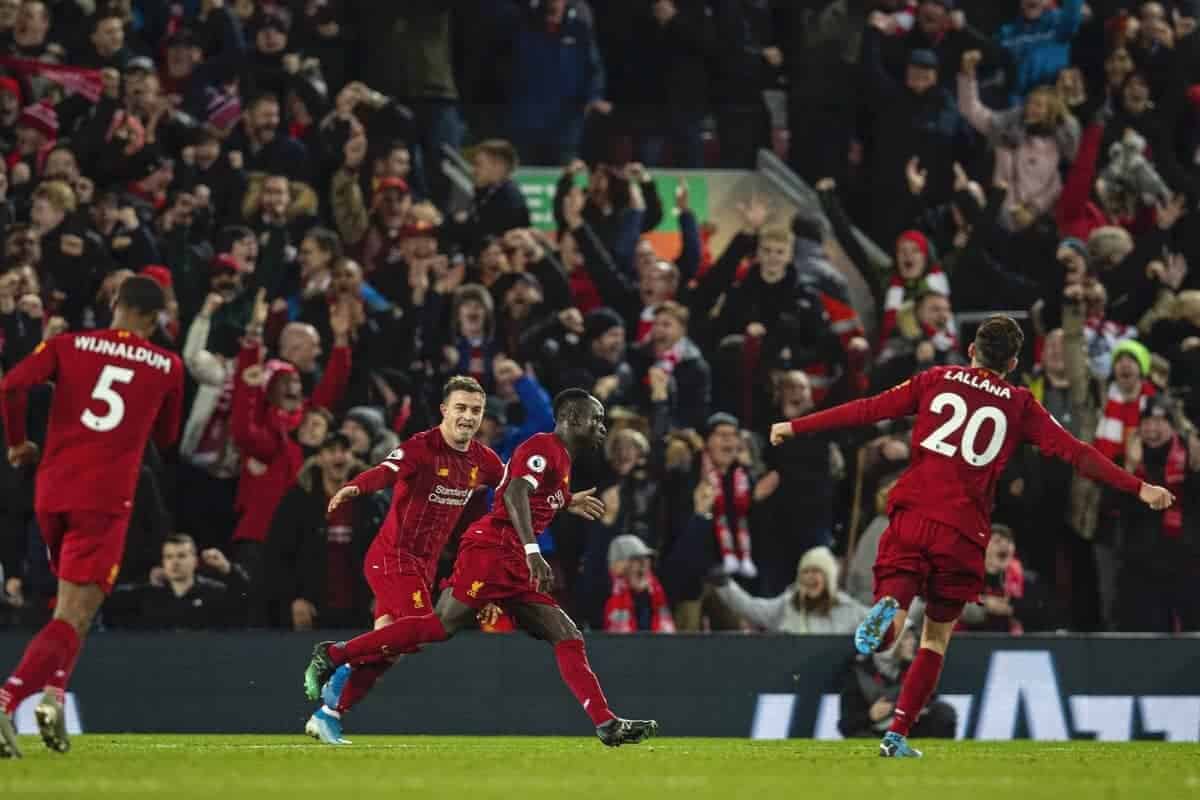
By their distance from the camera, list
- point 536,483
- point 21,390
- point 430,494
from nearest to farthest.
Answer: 1. point 21,390
2. point 536,483
3. point 430,494

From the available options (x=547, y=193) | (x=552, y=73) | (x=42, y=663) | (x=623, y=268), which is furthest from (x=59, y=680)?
(x=552, y=73)

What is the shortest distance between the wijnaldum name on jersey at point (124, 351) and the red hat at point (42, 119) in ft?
24.3

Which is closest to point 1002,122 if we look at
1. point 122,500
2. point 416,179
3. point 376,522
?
point 416,179

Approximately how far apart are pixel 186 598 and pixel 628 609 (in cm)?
303

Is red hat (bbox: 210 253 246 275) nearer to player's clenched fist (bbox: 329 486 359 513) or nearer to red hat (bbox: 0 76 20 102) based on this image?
red hat (bbox: 0 76 20 102)

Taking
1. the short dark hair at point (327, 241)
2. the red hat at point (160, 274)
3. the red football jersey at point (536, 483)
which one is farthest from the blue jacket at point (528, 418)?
the red football jersey at point (536, 483)

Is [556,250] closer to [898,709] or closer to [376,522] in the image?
[376,522]

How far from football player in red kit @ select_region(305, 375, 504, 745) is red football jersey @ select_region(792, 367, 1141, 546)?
208 centimetres

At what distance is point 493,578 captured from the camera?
38.2ft

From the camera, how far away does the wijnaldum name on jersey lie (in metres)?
10.2

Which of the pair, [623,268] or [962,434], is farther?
[623,268]

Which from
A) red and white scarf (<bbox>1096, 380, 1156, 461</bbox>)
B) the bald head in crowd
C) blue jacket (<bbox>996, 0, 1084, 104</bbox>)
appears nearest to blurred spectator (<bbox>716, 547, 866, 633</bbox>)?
red and white scarf (<bbox>1096, 380, 1156, 461</bbox>)

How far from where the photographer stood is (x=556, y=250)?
716 inches

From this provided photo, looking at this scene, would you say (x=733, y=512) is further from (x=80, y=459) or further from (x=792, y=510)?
(x=80, y=459)
